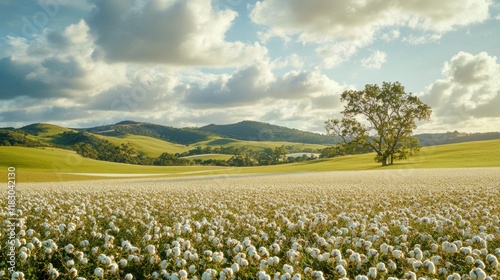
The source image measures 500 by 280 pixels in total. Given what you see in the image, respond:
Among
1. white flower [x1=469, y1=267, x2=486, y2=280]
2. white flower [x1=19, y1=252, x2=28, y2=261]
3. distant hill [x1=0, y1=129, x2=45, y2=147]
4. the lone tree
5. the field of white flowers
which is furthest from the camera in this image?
distant hill [x1=0, y1=129, x2=45, y2=147]

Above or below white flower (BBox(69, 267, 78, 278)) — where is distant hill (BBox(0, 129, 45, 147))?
above

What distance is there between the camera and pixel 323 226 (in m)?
9.70

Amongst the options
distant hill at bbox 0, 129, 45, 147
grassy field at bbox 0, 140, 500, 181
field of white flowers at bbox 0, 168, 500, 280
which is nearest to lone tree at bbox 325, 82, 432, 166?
grassy field at bbox 0, 140, 500, 181

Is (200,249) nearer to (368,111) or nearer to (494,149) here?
(368,111)

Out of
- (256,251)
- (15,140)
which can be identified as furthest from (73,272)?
(15,140)

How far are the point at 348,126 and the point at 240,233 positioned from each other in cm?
6169

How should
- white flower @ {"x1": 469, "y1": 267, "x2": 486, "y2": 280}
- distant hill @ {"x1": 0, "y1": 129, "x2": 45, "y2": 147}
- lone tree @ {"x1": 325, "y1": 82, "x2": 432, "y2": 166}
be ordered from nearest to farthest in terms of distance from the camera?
1. white flower @ {"x1": 469, "y1": 267, "x2": 486, "y2": 280}
2. lone tree @ {"x1": 325, "y1": 82, "x2": 432, "y2": 166}
3. distant hill @ {"x1": 0, "y1": 129, "x2": 45, "y2": 147}

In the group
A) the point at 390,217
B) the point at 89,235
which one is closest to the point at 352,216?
the point at 390,217

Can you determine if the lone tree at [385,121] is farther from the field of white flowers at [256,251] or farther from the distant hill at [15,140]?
the distant hill at [15,140]

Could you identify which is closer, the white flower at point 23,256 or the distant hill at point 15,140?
the white flower at point 23,256

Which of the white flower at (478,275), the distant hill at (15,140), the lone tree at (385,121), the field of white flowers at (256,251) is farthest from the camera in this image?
the distant hill at (15,140)

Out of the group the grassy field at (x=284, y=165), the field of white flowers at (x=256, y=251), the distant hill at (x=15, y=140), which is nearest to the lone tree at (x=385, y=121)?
the grassy field at (x=284, y=165)

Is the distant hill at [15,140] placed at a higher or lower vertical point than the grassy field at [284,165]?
higher

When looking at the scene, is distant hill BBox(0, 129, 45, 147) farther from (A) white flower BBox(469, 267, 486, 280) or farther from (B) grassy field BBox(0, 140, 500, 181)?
(A) white flower BBox(469, 267, 486, 280)
